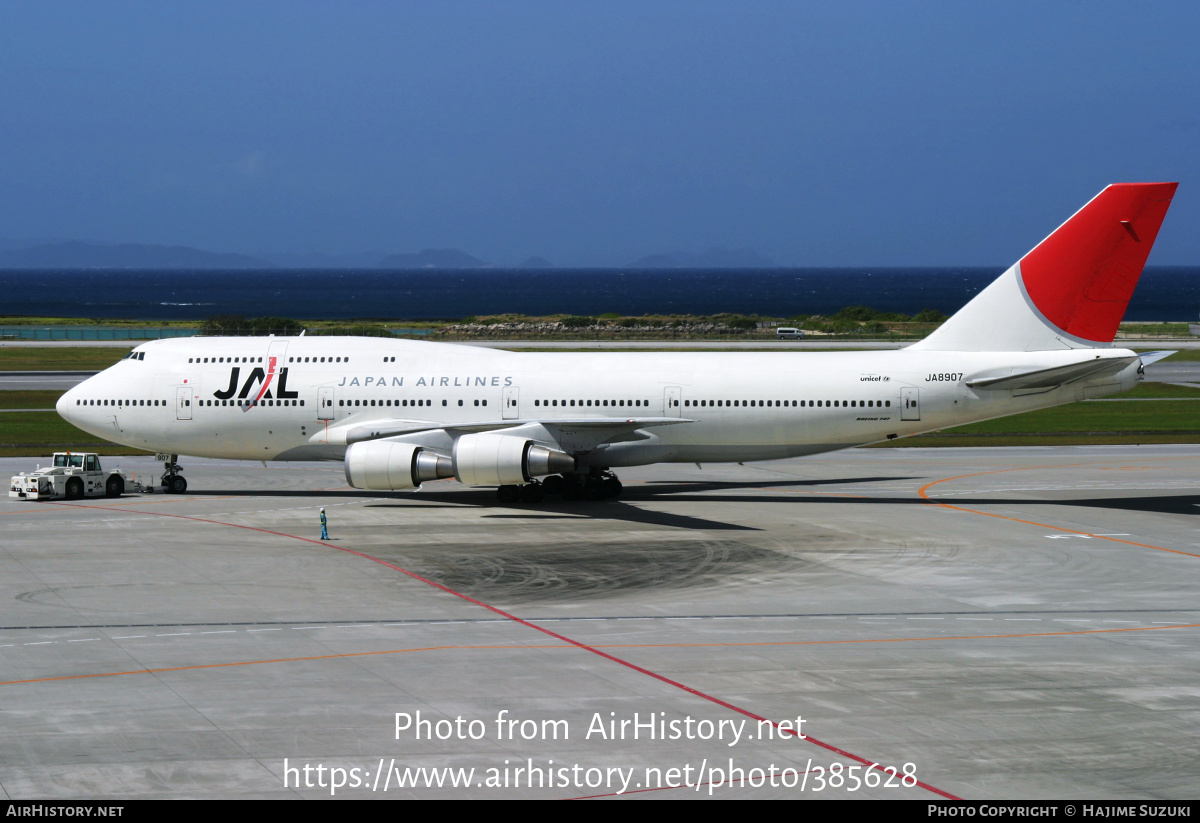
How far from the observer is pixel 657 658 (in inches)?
915

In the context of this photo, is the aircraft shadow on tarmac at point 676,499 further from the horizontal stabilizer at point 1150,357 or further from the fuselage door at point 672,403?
the horizontal stabilizer at point 1150,357

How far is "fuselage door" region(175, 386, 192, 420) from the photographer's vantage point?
44781 millimetres

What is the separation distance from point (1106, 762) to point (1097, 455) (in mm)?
42012

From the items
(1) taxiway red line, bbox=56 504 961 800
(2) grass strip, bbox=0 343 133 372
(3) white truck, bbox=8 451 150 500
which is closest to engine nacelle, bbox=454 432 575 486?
(1) taxiway red line, bbox=56 504 961 800

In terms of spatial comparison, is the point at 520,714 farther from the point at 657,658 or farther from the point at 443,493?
the point at 443,493

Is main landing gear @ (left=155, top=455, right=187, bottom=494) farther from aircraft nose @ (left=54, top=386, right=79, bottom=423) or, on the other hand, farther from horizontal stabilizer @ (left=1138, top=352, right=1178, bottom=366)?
horizontal stabilizer @ (left=1138, top=352, right=1178, bottom=366)

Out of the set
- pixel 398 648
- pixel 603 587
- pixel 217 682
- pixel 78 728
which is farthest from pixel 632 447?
pixel 78 728

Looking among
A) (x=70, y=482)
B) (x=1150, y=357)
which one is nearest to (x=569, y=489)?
(x=70, y=482)

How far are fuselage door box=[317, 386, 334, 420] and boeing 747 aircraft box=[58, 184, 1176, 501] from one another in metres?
0.07

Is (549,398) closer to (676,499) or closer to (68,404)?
(676,499)

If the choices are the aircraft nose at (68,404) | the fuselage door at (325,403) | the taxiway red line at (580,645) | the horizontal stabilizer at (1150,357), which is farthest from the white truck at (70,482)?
the horizontal stabilizer at (1150,357)

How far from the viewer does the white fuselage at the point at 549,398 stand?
42.9 metres
